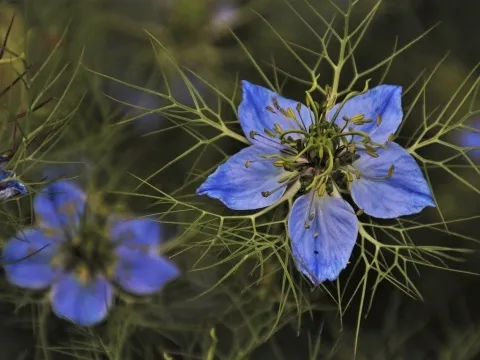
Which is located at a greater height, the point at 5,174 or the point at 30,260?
the point at 5,174

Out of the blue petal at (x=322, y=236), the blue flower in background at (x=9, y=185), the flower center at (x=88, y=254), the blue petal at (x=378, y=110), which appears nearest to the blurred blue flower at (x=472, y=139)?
the blue petal at (x=378, y=110)

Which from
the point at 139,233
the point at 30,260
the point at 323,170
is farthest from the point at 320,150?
the point at 30,260

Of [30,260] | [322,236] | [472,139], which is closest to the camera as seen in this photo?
[322,236]

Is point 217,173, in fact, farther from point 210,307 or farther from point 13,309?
point 13,309

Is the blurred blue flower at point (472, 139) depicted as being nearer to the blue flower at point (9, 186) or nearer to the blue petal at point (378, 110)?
the blue petal at point (378, 110)

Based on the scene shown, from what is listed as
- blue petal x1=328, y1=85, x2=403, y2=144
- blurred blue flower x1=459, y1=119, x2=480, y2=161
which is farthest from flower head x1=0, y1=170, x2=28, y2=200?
blurred blue flower x1=459, y1=119, x2=480, y2=161

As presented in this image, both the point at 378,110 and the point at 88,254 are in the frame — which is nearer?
the point at 378,110

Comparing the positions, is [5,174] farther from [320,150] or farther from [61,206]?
[320,150]
